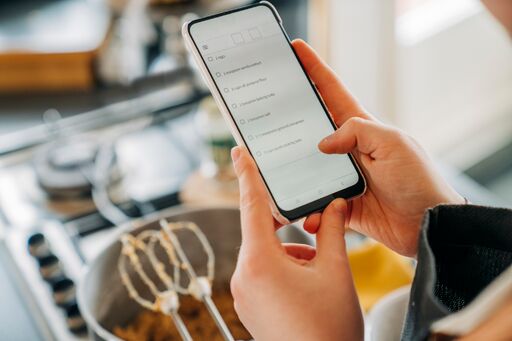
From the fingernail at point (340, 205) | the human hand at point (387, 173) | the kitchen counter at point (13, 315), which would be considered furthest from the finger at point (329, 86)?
the kitchen counter at point (13, 315)

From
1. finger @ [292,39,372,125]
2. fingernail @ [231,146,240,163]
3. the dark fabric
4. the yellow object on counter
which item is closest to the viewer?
the dark fabric

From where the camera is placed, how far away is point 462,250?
0.47 meters

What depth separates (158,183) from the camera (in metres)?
1.01

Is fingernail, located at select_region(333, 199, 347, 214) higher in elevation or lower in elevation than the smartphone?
lower

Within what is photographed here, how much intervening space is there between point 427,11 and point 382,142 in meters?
1.76

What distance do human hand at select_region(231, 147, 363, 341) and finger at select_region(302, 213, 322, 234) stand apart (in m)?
0.07

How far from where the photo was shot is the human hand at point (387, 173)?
1.97 feet

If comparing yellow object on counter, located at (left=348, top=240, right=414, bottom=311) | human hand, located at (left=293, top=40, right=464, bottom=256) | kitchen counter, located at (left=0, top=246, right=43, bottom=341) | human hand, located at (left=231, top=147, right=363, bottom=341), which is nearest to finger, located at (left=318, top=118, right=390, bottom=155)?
human hand, located at (left=293, top=40, right=464, bottom=256)

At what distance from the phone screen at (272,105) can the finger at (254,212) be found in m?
0.07

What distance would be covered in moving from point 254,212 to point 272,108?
164 mm

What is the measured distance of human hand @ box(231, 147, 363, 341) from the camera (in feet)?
1.54

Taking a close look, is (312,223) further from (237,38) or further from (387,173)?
(237,38)

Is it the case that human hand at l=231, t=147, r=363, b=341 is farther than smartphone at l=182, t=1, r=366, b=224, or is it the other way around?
smartphone at l=182, t=1, r=366, b=224

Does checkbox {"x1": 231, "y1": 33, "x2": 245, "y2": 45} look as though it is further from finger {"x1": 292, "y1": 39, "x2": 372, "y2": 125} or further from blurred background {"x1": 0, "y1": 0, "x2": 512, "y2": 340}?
blurred background {"x1": 0, "y1": 0, "x2": 512, "y2": 340}
